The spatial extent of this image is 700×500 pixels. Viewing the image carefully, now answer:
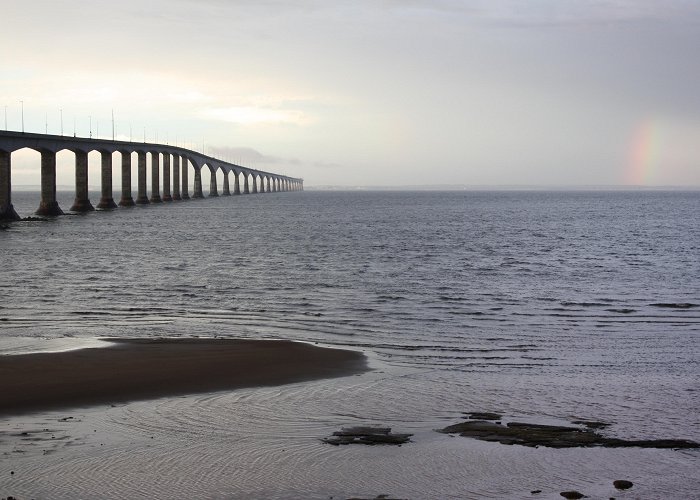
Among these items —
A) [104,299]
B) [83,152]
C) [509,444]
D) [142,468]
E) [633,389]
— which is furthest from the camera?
[83,152]

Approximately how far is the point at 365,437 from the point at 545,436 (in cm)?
231

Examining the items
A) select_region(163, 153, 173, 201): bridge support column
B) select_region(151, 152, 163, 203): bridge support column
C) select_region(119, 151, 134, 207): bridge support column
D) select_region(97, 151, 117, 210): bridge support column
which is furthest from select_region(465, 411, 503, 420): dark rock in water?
select_region(163, 153, 173, 201): bridge support column

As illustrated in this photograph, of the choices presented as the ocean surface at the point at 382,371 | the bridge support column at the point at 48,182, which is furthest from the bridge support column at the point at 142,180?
the ocean surface at the point at 382,371

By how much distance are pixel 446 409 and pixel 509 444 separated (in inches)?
83.0

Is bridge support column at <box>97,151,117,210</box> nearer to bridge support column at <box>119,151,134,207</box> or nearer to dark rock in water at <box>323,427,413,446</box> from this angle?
bridge support column at <box>119,151,134,207</box>

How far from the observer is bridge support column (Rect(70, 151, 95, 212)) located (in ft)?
354

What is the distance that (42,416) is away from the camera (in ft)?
40.0

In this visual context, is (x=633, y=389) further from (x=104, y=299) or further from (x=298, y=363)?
(x=104, y=299)

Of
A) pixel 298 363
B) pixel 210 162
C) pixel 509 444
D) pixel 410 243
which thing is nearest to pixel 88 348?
pixel 298 363

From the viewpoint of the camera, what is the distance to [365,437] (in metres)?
11.3

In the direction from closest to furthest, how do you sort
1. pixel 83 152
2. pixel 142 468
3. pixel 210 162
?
1. pixel 142 468
2. pixel 83 152
3. pixel 210 162

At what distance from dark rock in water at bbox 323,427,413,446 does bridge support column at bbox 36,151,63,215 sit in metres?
88.6

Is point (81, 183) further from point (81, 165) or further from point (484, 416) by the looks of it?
point (484, 416)

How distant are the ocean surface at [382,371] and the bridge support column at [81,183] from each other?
6570cm
